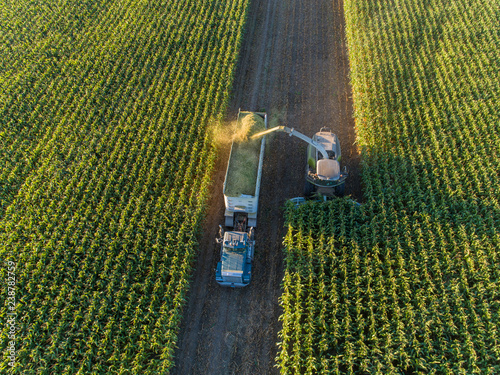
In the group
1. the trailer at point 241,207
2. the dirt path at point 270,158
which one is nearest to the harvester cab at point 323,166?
the trailer at point 241,207

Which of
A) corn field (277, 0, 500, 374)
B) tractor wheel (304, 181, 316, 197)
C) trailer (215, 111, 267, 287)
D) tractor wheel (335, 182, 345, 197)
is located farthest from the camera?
tractor wheel (304, 181, 316, 197)

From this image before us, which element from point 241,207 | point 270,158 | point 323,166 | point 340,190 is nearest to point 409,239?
point 340,190

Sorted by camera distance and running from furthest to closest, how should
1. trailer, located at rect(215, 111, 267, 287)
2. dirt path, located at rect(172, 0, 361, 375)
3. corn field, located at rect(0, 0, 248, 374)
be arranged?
trailer, located at rect(215, 111, 267, 287)
dirt path, located at rect(172, 0, 361, 375)
corn field, located at rect(0, 0, 248, 374)

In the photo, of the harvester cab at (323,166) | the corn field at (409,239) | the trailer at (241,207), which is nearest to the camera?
the corn field at (409,239)

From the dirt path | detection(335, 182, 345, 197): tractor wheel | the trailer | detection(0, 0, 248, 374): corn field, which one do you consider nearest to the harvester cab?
detection(335, 182, 345, 197): tractor wheel

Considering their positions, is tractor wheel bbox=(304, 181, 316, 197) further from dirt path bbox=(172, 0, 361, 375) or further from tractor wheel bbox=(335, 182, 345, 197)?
tractor wheel bbox=(335, 182, 345, 197)

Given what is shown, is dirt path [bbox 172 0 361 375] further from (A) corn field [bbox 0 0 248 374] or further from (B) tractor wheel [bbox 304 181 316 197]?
(A) corn field [bbox 0 0 248 374]

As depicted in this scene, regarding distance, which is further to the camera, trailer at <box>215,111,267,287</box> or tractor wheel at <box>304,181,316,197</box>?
tractor wheel at <box>304,181,316,197</box>

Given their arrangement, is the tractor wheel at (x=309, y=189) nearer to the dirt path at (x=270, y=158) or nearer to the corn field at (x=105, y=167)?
the dirt path at (x=270, y=158)
